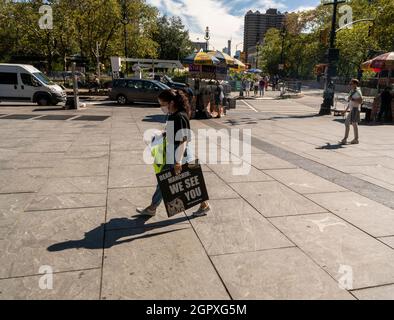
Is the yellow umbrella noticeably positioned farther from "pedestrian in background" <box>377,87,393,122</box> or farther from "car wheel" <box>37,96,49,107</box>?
"car wheel" <box>37,96,49,107</box>

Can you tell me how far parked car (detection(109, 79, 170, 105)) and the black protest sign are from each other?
16.7 m

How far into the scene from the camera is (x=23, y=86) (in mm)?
19281

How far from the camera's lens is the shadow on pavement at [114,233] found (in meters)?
3.93

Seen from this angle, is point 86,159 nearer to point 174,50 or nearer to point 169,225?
point 169,225

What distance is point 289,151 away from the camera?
9.24 meters

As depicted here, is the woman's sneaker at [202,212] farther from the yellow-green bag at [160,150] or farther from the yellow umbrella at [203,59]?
the yellow umbrella at [203,59]

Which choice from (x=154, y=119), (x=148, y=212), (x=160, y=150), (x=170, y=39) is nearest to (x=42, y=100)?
(x=154, y=119)

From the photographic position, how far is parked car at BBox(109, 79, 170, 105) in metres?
20.9

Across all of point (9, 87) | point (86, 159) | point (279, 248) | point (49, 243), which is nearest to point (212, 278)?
point (279, 248)

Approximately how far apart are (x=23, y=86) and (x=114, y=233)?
1799 centimetres

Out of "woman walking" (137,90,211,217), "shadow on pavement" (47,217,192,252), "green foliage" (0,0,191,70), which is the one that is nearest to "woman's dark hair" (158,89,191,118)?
"woman walking" (137,90,211,217)

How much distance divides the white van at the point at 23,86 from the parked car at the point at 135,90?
3.61 metres

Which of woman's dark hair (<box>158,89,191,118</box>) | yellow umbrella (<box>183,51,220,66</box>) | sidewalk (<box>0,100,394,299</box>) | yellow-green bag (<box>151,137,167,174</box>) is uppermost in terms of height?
yellow umbrella (<box>183,51,220,66</box>)

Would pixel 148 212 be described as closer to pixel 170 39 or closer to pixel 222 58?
pixel 222 58
